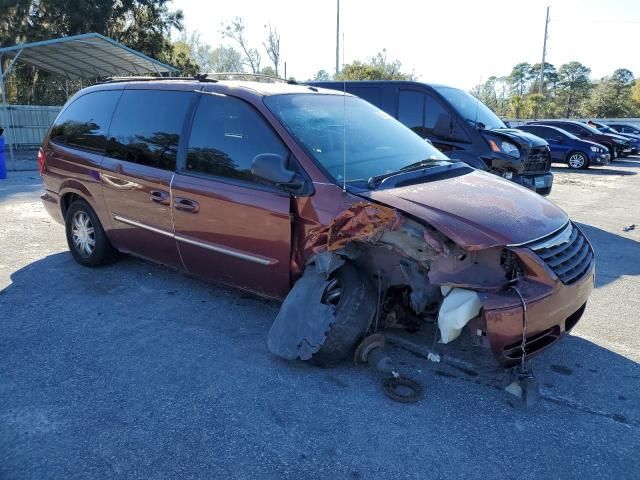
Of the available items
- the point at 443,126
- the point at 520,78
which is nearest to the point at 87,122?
the point at 443,126

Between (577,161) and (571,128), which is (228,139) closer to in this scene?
(577,161)

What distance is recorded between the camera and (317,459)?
2539 mm

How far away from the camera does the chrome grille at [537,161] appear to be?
819 centimetres

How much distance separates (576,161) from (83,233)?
57.3ft

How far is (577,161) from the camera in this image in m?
18.1

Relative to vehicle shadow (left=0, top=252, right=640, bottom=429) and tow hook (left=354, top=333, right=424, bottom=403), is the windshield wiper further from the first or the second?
vehicle shadow (left=0, top=252, right=640, bottom=429)

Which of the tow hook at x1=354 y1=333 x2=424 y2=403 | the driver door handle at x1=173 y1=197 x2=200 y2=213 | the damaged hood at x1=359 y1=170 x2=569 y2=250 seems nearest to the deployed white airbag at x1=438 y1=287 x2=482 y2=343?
the damaged hood at x1=359 y1=170 x2=569 y2=250

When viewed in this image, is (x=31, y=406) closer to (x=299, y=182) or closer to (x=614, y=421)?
(x=299, y=182)

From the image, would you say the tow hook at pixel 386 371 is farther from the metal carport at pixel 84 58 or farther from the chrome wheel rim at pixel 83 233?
the metal carport at pixel 84 58

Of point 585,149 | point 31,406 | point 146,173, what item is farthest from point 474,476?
point 585,149

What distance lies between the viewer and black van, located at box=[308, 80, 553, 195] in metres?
7.89

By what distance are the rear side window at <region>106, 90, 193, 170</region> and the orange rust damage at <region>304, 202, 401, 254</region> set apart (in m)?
1.63

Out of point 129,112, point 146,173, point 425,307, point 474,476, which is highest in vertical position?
point 129,112

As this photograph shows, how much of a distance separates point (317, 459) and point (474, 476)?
76cm
